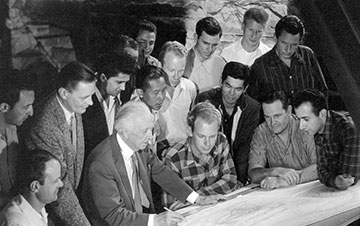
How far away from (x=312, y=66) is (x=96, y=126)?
1388mm

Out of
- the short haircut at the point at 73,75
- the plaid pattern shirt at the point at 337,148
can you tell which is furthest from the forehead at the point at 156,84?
the plaid pattern shirt at the point at 337,148

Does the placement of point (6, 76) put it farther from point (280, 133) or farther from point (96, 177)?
point (280, 133)

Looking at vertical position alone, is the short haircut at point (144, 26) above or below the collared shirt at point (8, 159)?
above

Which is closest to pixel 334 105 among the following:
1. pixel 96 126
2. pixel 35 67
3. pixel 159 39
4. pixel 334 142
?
pixel 334 142

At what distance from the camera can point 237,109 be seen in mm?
3443

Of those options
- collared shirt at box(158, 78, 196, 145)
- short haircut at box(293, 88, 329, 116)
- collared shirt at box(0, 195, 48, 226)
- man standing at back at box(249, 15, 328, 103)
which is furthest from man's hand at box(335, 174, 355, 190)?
collared shirt at box(0, 195, 48, 226)

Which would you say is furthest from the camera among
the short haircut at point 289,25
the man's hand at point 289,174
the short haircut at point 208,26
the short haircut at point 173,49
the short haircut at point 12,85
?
the man's hand at point 289,174

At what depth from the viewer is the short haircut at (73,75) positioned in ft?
8.91

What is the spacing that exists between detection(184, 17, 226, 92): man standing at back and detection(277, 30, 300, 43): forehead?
39cm

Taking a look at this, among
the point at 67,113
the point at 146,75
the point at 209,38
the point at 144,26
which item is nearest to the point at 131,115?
the point at 146,75

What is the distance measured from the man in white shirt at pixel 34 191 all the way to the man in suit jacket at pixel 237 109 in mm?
923

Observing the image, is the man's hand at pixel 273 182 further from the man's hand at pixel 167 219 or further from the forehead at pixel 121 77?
the forehead at pixel 121 77

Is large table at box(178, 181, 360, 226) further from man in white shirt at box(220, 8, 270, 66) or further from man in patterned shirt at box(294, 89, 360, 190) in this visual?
man in white shirt at box(220, 8, 270, 66)

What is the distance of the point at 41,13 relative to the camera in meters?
2.66
